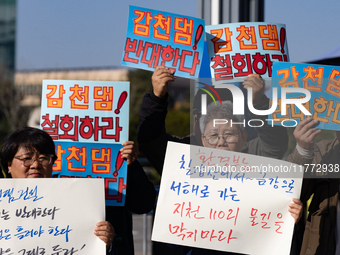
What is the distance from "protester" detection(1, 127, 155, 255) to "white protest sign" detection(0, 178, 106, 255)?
0.23 feet

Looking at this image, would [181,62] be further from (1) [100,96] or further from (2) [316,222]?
(2) [316,222]

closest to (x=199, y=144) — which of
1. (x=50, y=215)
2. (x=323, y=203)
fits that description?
(x=323, y=203)

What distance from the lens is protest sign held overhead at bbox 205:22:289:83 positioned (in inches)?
94.3

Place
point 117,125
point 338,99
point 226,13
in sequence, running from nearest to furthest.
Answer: point 338,99 → point 117,125 → point 226,13

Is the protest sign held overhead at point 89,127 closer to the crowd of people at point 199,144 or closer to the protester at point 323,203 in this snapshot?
the crowd of people at point 199,144

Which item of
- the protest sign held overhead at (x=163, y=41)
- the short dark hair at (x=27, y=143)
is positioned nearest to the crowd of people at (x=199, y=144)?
the short dark hair at (x=27, y=143)

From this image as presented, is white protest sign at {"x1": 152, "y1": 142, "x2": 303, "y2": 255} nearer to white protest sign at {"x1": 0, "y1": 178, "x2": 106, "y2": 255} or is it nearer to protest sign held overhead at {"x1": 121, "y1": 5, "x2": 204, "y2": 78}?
white protest sign at {"x1": 0, "y1": 178, "x2": 106, "y2": 255}

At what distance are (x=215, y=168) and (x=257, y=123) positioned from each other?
352mm

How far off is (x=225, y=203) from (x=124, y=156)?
2.01 ft

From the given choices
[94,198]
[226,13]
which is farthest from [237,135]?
[226,13]

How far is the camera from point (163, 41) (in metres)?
2.37

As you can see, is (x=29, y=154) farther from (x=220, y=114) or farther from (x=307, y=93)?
(x=307, y=93)

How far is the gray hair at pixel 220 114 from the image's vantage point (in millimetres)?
2248

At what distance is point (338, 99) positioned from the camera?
7.15ft
